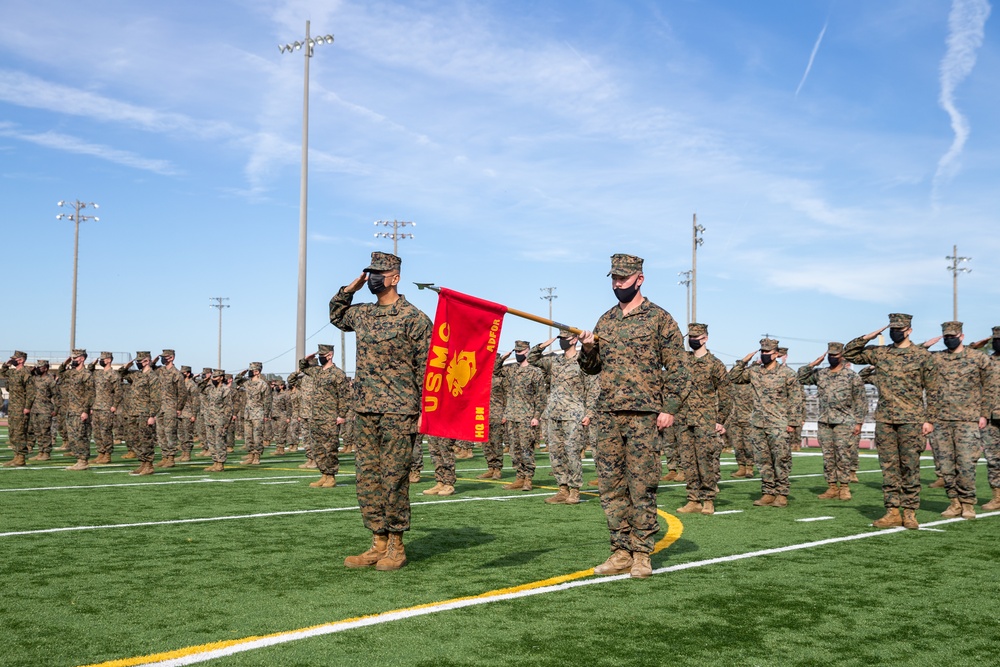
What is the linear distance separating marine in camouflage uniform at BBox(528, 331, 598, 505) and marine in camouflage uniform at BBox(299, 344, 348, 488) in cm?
363

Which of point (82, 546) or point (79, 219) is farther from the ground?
point (79, 219)

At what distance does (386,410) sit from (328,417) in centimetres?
776

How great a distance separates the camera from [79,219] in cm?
5731

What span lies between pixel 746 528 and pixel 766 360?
14.3 feet

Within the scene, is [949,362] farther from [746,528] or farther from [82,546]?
[82,546]

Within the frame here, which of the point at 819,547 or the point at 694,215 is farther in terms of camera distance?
the point at 694,215

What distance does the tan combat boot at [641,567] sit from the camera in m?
6.79

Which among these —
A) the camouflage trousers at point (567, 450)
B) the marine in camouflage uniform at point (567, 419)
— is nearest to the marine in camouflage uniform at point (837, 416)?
the marine in camouflage uniform at point (567, 419)

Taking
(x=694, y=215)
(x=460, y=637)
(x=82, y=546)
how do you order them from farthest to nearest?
(x=694, y=215)
(x=82, y=546)
(x=460, y=637)

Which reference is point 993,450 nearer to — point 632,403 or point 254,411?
point 632,403

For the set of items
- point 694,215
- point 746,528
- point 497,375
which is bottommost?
point 746,528

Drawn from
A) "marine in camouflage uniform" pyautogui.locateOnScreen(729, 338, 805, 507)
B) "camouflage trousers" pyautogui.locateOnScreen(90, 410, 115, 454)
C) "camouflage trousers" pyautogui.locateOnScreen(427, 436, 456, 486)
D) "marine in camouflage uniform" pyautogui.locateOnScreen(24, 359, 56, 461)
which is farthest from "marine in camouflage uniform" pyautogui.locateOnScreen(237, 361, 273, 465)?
"marine in camouflage uniform" pyautogui.locateOnScreen(729, 338, 805, 507)

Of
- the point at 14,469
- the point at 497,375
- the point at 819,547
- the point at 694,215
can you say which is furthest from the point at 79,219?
the point at 819,547

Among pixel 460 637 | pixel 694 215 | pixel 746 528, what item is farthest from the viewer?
pixel 694 215
